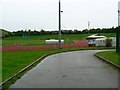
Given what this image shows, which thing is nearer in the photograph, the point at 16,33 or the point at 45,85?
the point at 45,85

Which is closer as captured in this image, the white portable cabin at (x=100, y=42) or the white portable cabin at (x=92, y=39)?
the white portable cabin at (x=100, y=42)

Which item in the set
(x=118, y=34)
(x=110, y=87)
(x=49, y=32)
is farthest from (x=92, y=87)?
(x=49, y=32)

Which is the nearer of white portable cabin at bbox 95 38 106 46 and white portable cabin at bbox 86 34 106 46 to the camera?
white portable cabin at bbox 95 38 106 46

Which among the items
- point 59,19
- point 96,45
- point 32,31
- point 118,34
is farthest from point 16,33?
point 118,34

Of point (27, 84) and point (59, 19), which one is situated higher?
point (59, 19)

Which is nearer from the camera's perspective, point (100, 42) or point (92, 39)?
point (100, 42)

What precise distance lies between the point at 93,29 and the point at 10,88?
12138cm

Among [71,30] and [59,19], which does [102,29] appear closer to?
[71,30]

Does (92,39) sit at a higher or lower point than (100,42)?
higher

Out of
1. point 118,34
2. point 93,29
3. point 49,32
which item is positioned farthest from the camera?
point 93,29

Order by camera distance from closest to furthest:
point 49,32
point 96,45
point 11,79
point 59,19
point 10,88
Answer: point 10,88, point 11,79, point 59,19, point 96,45, point 49,32

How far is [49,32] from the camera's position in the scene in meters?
122

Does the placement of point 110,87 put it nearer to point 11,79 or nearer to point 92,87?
Answer: point 92,87

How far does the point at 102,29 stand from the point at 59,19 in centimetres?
8300
